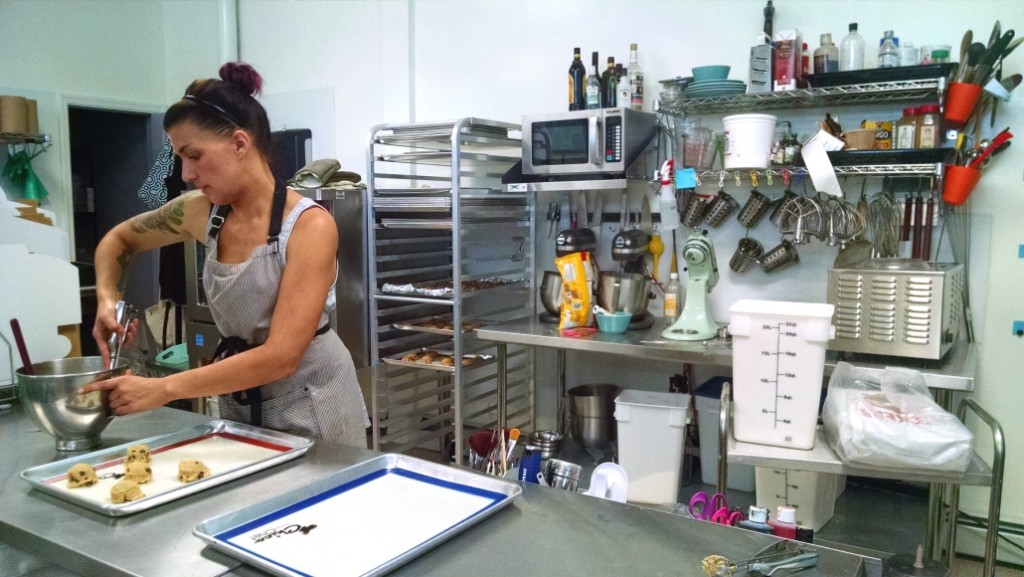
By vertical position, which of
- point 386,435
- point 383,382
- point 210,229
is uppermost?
point 210,229

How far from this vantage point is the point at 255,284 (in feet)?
5.52

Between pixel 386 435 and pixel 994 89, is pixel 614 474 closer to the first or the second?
pixel 994 89

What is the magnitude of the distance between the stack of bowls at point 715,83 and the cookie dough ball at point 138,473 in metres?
2.41

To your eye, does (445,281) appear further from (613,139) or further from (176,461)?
(176,461)

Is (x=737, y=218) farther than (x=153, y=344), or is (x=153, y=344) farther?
(x=153, y=344)

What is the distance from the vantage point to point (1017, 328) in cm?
279

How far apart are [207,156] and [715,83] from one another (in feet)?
6.56

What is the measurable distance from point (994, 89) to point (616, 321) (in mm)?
1556

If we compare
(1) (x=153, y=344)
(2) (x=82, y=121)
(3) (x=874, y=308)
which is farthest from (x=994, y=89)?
(2) (x=82, y=121)

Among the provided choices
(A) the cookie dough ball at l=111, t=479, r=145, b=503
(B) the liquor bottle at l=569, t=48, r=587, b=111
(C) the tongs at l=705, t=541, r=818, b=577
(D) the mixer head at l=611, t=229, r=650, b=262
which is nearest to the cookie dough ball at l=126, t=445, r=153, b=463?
(A) the cookie dough ball at l=111, t=479, r=145, b=503

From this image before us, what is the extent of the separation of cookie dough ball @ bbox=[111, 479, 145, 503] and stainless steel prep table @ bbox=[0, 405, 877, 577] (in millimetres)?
35

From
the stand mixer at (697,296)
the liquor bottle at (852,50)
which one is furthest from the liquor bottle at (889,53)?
the stand mixer at (697,296)

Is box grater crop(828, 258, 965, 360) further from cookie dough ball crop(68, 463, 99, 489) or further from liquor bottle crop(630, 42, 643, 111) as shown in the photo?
cookie dough ball crop(68, 463, 99, 489)

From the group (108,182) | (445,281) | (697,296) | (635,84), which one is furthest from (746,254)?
(108,182)
